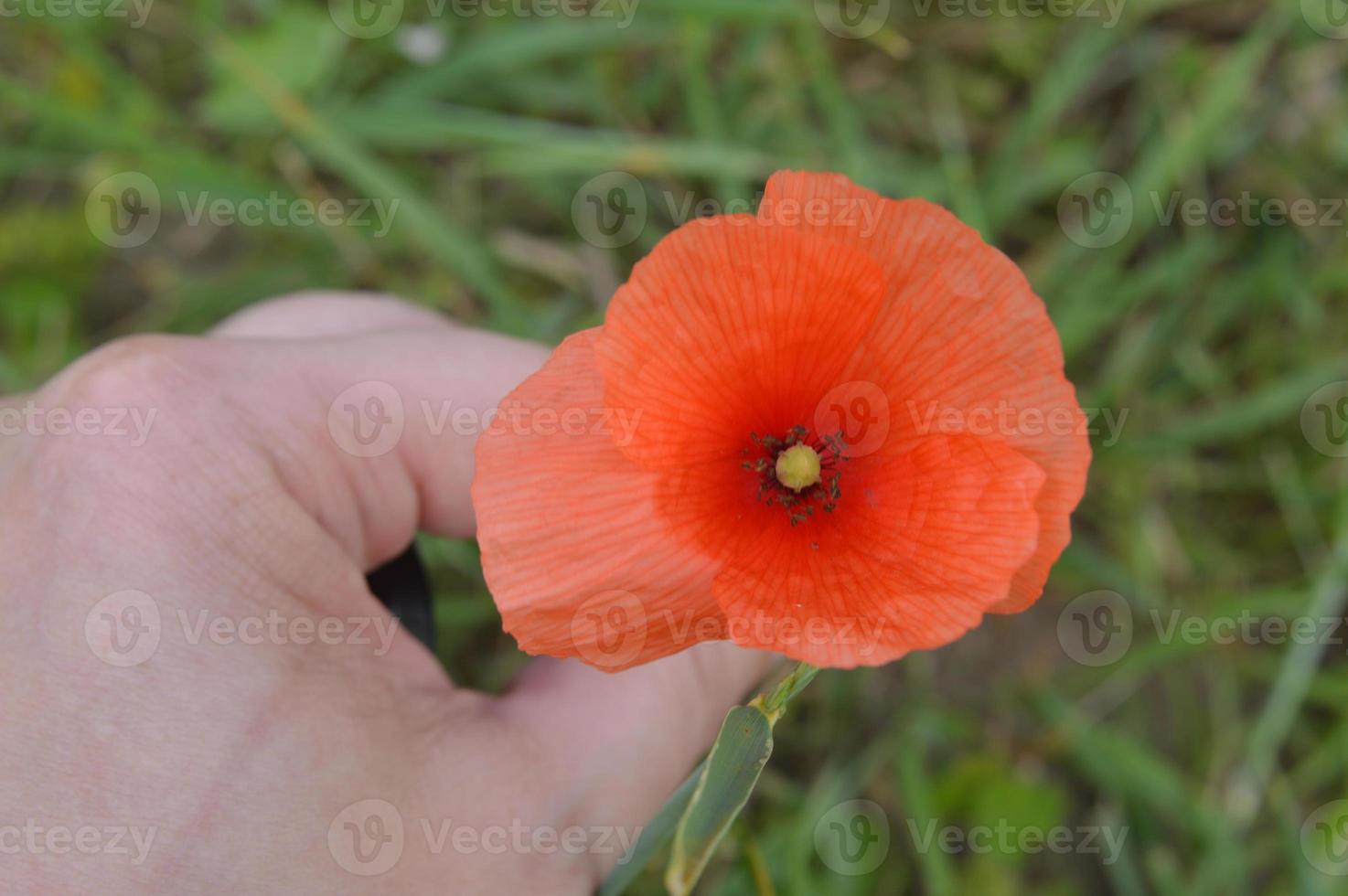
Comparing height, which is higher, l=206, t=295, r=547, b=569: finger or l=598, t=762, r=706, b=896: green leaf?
l=206, t=295, r=547, b=569: finger

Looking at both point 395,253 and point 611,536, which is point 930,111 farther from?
point 611,536

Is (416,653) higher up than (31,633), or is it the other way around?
(31,633)

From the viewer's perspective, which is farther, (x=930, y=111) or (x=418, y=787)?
(x=930, y=111)

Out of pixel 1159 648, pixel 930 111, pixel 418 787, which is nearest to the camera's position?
pixel 418 787

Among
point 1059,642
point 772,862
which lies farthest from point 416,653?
point 1059,642

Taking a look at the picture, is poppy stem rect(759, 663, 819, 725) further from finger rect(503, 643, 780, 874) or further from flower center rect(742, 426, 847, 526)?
finger rect(503, 643, 780, 874)

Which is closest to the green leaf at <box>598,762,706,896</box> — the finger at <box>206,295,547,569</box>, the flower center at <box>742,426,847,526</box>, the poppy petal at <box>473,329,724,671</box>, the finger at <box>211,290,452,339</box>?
the poppy petal at <box>473,329,724,671</box>

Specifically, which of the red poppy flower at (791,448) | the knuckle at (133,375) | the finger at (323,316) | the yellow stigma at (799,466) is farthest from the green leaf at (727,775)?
the finger at (323,316)
